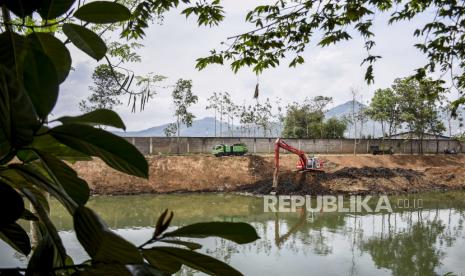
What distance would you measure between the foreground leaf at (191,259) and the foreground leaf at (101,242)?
6 centimetres

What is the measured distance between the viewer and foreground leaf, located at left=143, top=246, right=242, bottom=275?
329 mm

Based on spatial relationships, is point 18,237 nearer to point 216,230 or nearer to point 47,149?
point 47,149

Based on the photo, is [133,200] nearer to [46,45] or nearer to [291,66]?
[291,66]

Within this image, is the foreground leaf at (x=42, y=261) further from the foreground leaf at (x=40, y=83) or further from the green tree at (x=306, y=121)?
the green tree at (x=306, y=121)

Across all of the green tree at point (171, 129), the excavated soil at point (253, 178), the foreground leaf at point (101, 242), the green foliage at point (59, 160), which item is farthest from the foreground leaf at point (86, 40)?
the green tree at point (171, 129)

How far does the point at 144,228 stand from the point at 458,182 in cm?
1576

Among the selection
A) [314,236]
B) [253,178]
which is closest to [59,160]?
[314,236]

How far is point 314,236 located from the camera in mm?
9156

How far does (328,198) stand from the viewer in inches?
587

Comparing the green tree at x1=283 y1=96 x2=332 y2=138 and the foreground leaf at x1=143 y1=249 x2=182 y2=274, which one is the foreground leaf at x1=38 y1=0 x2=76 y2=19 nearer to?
the foreground leaf at x1=143 y1=249 x2=182 y2=274

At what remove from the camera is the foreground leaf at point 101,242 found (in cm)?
26

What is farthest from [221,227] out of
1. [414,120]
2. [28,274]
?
[414,120]

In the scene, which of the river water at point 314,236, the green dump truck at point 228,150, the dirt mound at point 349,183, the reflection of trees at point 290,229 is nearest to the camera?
the river water at point 314,236

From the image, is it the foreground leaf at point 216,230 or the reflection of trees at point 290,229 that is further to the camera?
the reflection of trees at point 290,229
